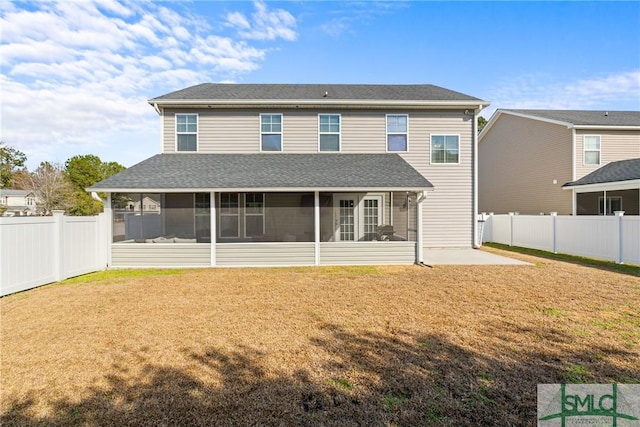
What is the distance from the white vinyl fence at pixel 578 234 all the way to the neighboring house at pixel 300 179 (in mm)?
2718

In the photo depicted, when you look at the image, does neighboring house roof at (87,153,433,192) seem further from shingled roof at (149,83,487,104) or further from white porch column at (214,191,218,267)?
shingled roof at (149,83,487,104)

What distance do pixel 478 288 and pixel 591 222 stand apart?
6944mm

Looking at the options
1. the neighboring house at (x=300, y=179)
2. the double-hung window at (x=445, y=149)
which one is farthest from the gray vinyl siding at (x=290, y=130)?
the double-hung window at (x=445, y=149)

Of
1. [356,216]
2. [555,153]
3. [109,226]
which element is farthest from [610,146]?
[109,226]

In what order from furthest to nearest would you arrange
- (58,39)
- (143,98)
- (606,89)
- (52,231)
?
(606,89), (143,98), (58,39), (52,231)

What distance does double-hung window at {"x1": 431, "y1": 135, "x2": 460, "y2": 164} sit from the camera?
13.2 meters

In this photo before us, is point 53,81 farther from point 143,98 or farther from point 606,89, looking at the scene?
point 606,89

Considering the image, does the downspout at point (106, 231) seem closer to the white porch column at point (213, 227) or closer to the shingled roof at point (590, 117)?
the white porch column at point (213, 227)

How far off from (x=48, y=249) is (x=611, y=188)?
59.4 feet

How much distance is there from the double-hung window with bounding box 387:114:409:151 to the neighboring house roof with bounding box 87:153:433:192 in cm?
47

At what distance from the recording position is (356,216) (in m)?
10.8

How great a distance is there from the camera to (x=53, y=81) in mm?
13008

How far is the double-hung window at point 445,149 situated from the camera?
520 inches

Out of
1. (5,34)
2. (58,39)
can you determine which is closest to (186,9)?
(58,39)
